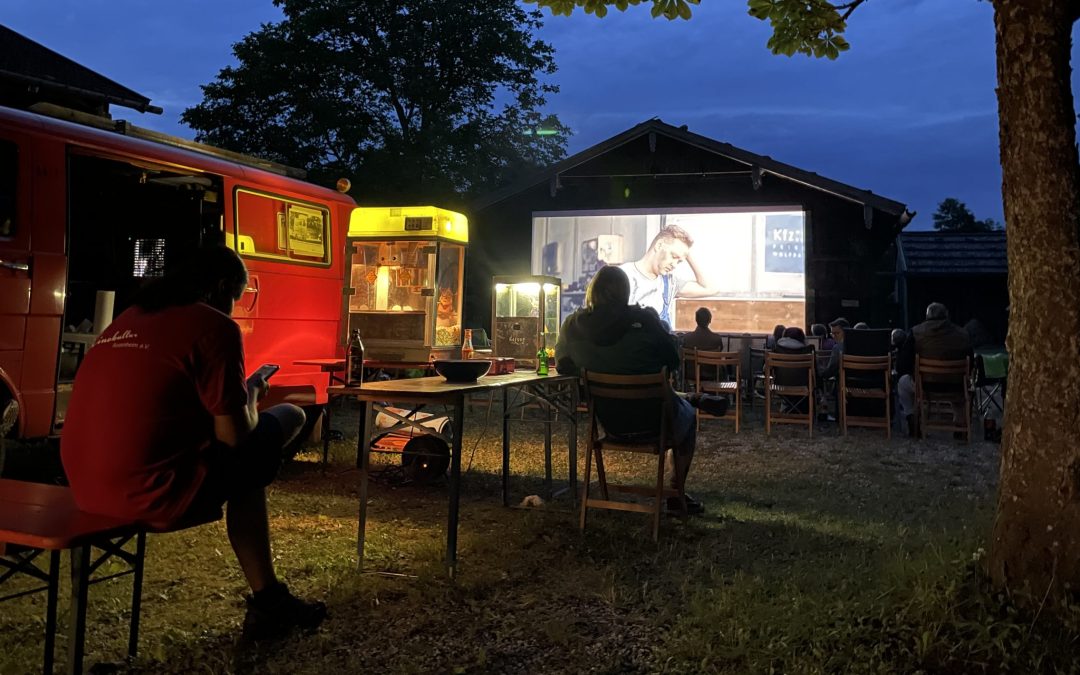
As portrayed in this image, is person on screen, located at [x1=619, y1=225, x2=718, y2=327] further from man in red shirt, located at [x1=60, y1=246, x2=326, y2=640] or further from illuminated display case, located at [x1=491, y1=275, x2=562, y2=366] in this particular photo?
man in red shirt, located at [x1=60, y1=246, x2=326, y2=640]

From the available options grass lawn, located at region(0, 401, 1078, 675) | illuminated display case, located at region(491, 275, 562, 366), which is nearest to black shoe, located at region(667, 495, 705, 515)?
grass lawn, located at region(0, 401, 1078, 675)

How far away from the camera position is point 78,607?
2188 mm

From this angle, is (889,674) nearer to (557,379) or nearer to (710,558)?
(710,558)

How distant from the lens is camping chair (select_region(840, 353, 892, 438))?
26.9 feet

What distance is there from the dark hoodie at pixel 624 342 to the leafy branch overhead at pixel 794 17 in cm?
158

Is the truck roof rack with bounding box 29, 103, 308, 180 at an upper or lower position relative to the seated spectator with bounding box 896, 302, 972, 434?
upper

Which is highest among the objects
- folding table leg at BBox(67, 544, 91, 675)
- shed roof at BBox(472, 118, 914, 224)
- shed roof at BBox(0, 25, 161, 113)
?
shed roof at BBox(0, 25, 161, 113)

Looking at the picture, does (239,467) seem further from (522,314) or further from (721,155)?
(721,155)

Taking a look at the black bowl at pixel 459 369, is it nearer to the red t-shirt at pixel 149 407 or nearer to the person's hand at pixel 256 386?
the person's hand at pixel 256 386

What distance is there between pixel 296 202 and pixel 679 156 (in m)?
9.65

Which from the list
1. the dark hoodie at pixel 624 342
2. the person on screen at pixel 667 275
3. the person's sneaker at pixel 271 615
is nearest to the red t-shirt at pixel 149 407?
the person's sneaker at pixel 271 615

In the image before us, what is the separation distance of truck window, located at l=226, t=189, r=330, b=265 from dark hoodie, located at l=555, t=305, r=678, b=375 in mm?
2878

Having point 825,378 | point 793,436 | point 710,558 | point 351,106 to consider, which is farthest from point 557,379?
point 351,106

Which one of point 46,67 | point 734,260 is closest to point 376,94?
point 46,67
